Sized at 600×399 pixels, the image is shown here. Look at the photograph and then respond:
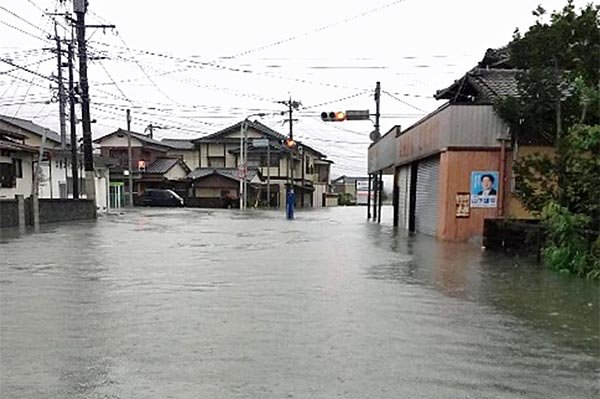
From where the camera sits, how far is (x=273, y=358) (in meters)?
4.82

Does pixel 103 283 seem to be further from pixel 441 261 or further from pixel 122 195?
pixel 122 195

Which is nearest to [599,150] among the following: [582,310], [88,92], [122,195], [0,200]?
[582,310]

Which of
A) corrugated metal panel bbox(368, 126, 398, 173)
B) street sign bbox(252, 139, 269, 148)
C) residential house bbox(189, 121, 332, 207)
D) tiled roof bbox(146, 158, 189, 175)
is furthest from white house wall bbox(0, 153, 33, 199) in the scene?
street sign bbox(252, 139, 269, 148)

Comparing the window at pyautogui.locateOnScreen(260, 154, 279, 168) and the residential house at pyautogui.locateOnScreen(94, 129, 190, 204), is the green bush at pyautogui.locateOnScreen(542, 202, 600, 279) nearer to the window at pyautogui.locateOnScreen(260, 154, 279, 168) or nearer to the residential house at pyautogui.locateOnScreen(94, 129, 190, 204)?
the residential house at pyautogui.locateOnScreen(94, 129, 190, 204)

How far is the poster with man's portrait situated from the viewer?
15469 millimetres

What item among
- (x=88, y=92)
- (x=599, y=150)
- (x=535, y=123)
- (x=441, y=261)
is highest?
(x=88, y=92)

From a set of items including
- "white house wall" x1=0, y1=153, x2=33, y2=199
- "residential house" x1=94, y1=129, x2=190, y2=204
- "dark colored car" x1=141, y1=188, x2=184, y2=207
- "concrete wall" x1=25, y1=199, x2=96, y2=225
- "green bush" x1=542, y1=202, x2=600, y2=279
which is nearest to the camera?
"green bush" x1=542, y1=202, x2=600, y2=279

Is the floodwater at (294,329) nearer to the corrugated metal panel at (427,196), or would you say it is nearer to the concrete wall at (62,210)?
the corrugated metal panel at (427,196)

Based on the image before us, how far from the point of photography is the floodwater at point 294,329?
422 cm

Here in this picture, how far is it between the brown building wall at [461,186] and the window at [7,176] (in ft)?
77.2

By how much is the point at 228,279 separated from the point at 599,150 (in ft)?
21.7

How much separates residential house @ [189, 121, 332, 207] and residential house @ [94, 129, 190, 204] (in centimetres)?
223

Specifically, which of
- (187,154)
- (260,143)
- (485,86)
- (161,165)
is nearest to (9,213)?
(485,86)

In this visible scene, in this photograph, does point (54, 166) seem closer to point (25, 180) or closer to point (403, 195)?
point (25, 180)
